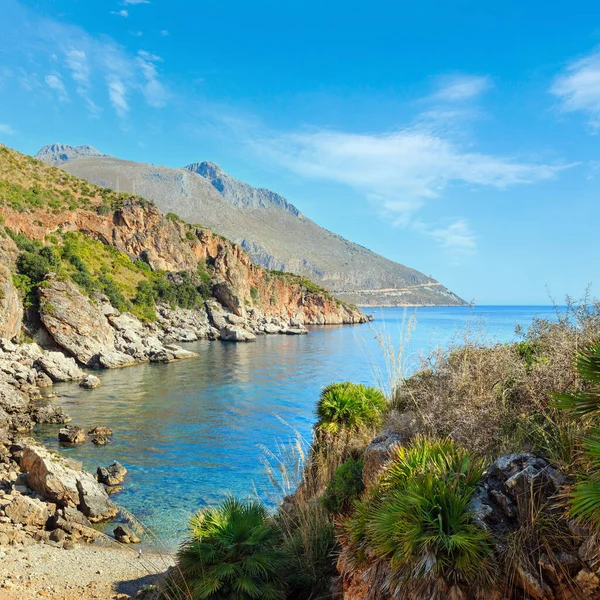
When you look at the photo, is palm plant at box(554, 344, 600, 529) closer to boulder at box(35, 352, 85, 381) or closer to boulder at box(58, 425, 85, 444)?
boulder at box(58, 425, 85, 444)

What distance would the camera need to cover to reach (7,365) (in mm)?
29312

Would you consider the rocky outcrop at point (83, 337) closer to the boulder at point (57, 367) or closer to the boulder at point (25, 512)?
Result: the boulder at point (57, 367)

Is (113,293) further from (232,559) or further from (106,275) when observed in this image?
(232,559)

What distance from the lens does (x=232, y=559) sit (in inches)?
205

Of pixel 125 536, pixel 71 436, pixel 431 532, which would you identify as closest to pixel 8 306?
pixel 71 436

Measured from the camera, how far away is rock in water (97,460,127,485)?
1551 centimetres

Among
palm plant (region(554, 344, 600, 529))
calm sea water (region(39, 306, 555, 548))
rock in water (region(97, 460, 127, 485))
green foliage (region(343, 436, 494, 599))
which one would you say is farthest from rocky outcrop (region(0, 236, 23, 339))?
palm plant (region(554, 344, 600, 529))

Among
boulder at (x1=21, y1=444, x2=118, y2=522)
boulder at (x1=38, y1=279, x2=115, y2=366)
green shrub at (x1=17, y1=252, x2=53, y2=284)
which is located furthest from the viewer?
green shrub at (x1=17, y1=252, x2=53, y2=284)

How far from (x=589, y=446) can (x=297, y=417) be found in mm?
23052

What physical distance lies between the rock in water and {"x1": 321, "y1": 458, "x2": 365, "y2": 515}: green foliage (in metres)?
11.6

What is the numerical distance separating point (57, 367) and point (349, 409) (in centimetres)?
3039

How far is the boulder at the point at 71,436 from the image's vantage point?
64.4ft

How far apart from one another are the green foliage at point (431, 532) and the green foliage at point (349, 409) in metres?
4.61

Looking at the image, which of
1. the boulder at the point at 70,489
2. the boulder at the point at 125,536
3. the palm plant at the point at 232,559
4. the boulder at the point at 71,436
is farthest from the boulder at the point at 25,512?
the palm plant at the point at 232,559
